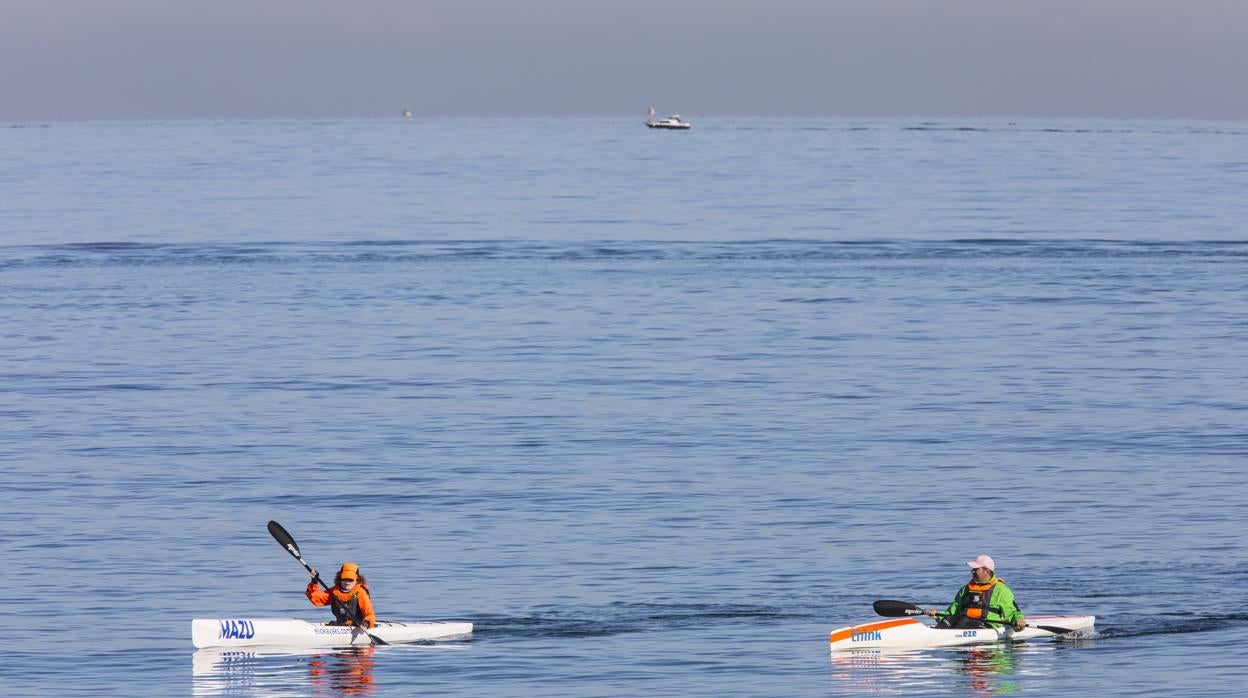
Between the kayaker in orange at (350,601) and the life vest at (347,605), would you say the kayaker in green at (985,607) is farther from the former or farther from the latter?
the life vest at (347,605)

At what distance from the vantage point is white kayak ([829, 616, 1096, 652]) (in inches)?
1246

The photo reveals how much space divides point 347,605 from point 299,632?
94cm

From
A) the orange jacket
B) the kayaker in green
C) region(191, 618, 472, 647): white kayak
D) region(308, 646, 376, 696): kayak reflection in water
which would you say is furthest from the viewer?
the kayaker in green

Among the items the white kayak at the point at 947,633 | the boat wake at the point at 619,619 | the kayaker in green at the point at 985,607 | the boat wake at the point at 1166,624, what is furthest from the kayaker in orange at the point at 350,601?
the boat wake at the point at 1166,624

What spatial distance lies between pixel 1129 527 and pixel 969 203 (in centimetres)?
9967

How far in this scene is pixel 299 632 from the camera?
3141 cm

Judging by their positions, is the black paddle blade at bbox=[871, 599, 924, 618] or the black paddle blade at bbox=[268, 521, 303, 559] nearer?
the black paddle blade at bbox=[871, 599, 924, 618]

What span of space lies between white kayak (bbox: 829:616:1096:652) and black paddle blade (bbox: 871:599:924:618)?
157 mm

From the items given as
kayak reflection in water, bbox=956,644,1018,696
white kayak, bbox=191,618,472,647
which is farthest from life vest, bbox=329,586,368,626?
kayak reflection in water, bbox=956,644,1018,696

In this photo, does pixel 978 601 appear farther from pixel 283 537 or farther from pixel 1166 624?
pixel 283 537

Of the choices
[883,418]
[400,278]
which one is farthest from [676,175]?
[883,418]

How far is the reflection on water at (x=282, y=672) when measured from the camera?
96.5ft

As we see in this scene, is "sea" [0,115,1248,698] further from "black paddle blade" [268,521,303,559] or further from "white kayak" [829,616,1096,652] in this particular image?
"black paddle blade" [268,521,303,559]

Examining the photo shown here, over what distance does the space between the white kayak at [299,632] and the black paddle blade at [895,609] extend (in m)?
7.23
